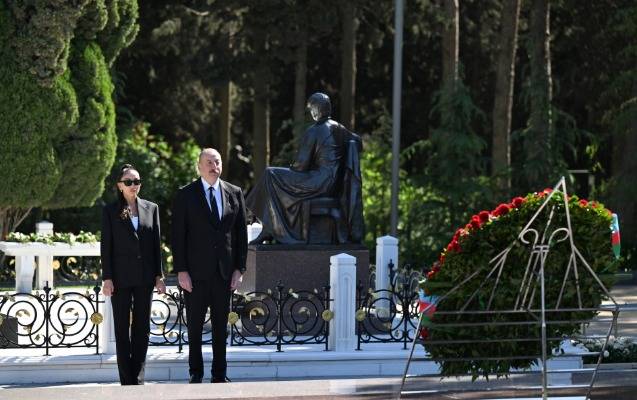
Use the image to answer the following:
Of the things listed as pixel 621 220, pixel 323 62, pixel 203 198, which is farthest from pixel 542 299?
pixel 323 62

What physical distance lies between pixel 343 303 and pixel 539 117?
50.7 ft

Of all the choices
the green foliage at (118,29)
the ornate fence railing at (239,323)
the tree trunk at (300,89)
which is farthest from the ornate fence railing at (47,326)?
the tree trunk at (300,89)

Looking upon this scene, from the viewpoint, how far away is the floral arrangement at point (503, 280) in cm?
759

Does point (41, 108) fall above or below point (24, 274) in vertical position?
above

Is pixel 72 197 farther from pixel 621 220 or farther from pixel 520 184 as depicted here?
pixel 621 220

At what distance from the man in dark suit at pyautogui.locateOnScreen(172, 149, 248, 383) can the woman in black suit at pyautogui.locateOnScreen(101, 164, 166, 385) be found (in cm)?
25

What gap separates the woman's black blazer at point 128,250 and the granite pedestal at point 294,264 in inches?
149

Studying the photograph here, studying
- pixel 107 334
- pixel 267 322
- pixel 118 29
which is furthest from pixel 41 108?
pixel 107 334

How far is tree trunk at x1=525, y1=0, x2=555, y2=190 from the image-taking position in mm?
27223

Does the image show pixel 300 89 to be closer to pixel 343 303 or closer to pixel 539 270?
pixel 343 303

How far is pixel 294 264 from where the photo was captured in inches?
557

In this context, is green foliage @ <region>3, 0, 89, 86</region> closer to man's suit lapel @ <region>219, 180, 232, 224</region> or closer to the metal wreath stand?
man's suit lapel @ <region>219, 180, 232, 224</region>

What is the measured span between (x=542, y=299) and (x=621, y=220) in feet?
76.1

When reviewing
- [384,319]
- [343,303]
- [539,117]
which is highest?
[539,117]
